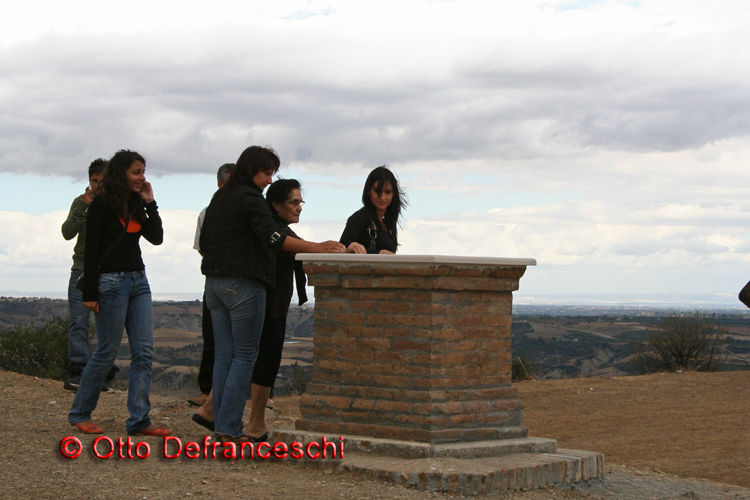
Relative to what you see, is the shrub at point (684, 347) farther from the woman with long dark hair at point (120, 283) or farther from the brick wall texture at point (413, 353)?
the woman with long dark hair at point (120, 283)

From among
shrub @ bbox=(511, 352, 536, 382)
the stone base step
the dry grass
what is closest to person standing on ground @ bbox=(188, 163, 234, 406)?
the stone base step

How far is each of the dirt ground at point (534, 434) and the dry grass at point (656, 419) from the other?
1 centimetres

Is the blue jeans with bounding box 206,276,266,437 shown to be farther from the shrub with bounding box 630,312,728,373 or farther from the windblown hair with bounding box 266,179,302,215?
the shrub with bounding box 630,312,728,373

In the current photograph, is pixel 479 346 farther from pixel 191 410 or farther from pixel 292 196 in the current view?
pixel 191 410

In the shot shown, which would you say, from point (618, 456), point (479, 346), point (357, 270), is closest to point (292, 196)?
point (357, 270)

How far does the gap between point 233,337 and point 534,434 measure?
485 cm

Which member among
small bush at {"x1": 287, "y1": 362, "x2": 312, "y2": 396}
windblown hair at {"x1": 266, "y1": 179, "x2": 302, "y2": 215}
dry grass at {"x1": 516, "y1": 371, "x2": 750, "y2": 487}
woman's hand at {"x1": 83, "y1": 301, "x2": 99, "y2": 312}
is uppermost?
windblown hair at {"x1": 266, "y1": 179, "x2": 302, "y2": 215}

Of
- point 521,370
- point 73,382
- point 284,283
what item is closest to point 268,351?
point 284,283

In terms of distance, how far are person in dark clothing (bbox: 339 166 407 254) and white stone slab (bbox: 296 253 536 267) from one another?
0.31 metres

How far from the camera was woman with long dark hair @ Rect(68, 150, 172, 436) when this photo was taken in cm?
487

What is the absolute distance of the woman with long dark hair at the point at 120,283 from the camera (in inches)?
192

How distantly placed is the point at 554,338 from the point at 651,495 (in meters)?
55.5

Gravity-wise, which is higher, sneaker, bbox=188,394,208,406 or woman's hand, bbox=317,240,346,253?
woman's hand, bbox=317,240,346,253

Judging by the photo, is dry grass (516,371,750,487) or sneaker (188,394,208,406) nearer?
sneaker (188,394,208,406)
